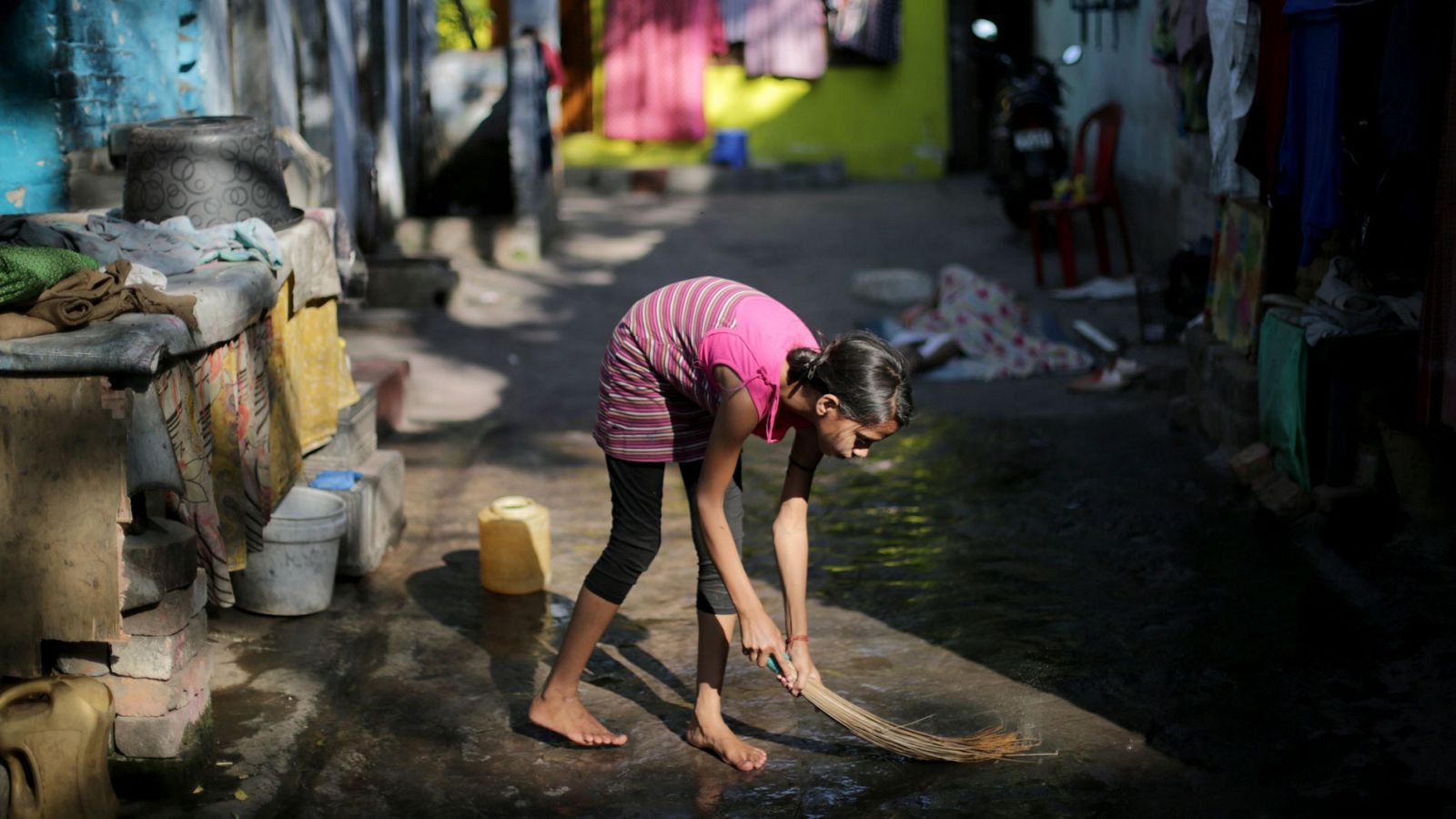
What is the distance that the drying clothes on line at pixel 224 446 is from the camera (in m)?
3.42

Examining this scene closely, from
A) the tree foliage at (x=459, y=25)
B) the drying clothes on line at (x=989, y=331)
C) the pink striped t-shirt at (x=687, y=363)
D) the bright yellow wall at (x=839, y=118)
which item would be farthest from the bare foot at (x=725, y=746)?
the tree foliage at (x=459, y=25)

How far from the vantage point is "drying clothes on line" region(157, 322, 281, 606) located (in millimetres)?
3422

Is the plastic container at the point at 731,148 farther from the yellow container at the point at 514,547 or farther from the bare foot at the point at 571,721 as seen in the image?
the bare foot at the point at 571,721

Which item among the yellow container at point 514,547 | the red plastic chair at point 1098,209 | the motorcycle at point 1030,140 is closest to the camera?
the yellow container at point 514,547

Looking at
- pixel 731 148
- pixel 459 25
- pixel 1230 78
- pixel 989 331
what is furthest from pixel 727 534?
pixel 459 25

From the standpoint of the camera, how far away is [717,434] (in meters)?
3.07

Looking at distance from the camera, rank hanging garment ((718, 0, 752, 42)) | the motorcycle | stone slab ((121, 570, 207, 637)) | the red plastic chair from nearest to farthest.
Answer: stone slab ((121, 570, 207, 637)), the red plastic chair, the motorcycle, hanging garment ((718, 0, 752, 42))

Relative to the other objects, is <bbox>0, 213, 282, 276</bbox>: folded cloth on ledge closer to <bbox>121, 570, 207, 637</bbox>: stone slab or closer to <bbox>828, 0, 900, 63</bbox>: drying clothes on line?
<bbox>121, 570, 207, 637</bbox>: stone slab

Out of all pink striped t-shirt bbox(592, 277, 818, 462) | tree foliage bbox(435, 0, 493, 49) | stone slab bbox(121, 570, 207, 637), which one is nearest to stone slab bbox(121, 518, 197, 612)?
stone slab bbox(121, 570, 207, 637)

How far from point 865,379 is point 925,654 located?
4.75 feet

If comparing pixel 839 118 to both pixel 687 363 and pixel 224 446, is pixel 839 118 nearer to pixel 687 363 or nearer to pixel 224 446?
pixel 224 446

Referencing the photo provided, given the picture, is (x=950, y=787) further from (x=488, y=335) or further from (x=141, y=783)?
(x=488, y=335)

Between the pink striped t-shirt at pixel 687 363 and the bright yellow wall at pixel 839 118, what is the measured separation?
1326 centimetres

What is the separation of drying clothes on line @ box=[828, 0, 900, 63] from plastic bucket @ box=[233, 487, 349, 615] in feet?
41.5
